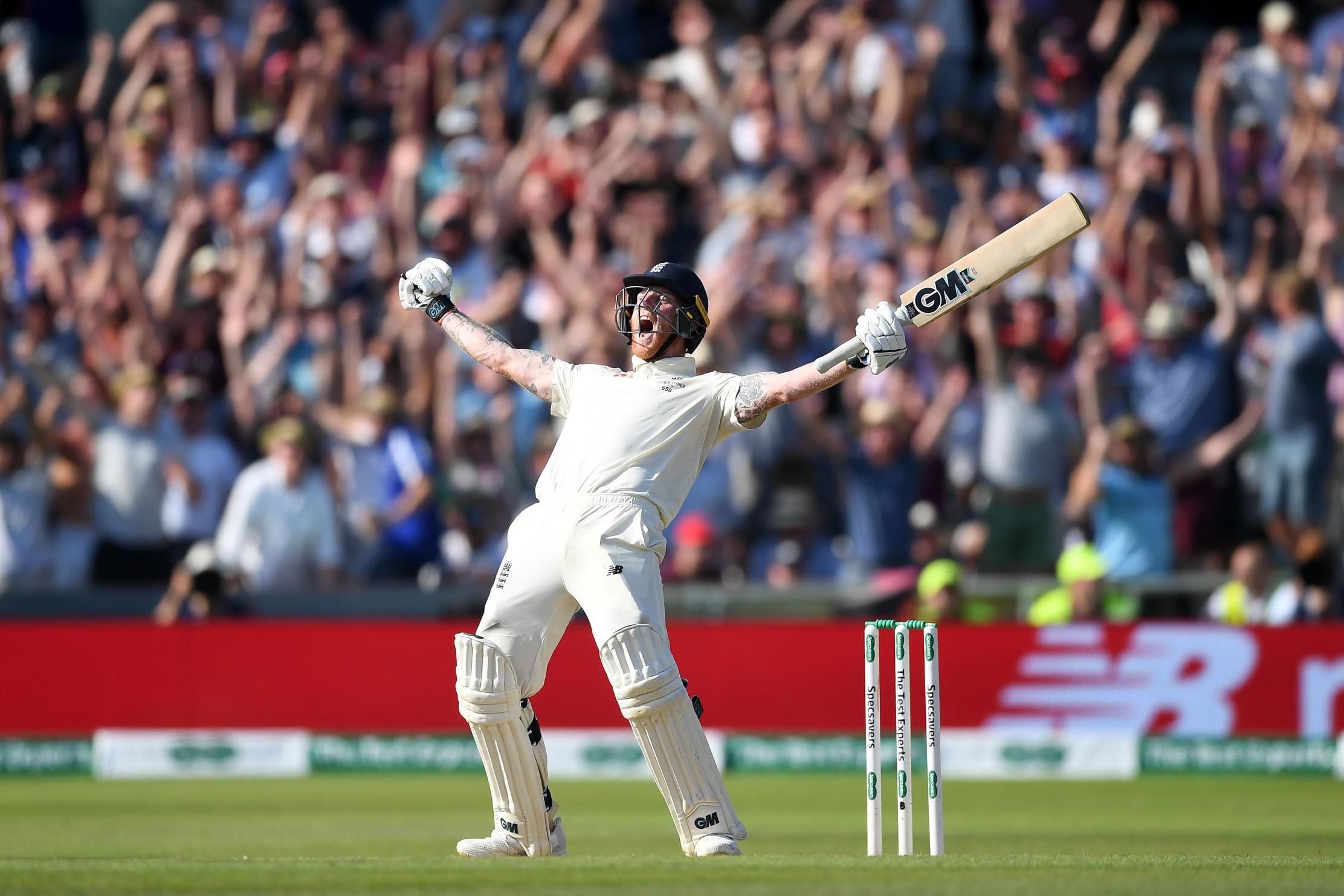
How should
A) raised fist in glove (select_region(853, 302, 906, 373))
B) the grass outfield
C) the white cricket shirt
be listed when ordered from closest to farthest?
the grass outfield, raised fist in glove (select_region(853, 302, 906, 373)), the white cricket shirt

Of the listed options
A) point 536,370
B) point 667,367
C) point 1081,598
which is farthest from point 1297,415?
point 536,370

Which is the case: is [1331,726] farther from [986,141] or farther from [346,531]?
[346,531]

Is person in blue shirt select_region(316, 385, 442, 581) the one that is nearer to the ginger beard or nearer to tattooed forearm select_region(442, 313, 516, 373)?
tattooed forearm select_region(442, 313, 516, 373)

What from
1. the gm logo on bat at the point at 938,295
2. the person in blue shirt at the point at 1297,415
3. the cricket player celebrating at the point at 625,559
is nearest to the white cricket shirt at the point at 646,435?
the cricket player celebrating at the point at 625,559

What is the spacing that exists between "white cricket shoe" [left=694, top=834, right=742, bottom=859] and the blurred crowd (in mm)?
5391

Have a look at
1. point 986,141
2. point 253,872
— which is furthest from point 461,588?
point 253,872

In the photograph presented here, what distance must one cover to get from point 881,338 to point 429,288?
1630 mm

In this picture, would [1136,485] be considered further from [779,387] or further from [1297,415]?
[779,387]

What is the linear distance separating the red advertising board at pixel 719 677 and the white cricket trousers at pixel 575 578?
16.9 feet

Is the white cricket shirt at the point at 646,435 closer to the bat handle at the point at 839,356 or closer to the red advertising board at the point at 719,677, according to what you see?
the bat handle at the point at 839,356

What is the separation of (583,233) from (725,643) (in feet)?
9.29

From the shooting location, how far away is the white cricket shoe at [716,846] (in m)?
6.16

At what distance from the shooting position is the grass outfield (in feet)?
17.0

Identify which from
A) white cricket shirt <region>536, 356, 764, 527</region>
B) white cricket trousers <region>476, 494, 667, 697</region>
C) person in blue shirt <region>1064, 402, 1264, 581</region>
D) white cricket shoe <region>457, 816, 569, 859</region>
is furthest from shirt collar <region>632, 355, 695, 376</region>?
person in blue shirt <region>1064, 402, 1264, 581</region>
